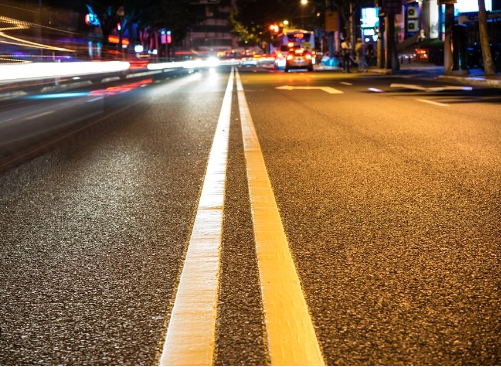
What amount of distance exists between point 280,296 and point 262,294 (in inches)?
3.4

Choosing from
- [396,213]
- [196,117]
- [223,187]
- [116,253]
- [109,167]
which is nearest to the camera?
[116,253]

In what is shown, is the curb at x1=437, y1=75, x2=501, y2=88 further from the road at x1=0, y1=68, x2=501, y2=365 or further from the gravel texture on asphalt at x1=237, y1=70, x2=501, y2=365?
the road at x1=0, y1=68, x2=501, y2=365

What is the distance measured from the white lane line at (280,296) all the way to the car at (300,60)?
4106 cm

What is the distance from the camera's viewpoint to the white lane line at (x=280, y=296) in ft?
9.18

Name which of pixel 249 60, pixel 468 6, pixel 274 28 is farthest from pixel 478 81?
pixel 274 28

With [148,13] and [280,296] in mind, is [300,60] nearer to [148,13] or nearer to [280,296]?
[148,13]

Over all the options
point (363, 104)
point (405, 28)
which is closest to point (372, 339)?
point (363, 104)

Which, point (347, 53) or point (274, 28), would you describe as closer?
point (347, 53)

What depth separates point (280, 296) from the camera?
344 centimetres

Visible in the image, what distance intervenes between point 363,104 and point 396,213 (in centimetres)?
1098

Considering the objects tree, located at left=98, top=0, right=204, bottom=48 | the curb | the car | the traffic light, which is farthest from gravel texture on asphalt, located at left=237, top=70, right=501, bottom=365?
the traffic light

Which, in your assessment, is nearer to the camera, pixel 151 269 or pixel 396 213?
pixel 151 269

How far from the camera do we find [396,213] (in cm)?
520

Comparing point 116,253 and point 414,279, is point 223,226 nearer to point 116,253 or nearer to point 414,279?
point 116,253
